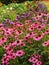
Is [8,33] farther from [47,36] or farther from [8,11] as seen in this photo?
[8,11]

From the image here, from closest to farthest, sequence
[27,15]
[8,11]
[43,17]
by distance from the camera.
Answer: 1. [43,17]
2. [27,15]
3. [8,11]

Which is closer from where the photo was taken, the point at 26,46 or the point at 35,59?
the point at 35,59

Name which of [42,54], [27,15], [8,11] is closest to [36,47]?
[42,54]

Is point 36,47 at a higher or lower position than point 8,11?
higher

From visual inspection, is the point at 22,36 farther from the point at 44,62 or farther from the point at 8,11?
the point at 8,11

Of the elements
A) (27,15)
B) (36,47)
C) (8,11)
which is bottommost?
(8,11)

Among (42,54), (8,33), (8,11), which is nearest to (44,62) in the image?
(42,54)

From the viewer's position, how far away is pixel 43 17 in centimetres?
570

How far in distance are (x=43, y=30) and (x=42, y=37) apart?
0.44 metres

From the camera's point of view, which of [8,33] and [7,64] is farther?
[8,33]

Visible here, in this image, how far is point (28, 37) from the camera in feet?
14.6

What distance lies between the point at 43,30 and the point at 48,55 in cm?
68

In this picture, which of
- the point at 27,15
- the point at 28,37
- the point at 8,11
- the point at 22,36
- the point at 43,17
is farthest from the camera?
the point at 8,11

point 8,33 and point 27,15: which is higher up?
point 8,33
